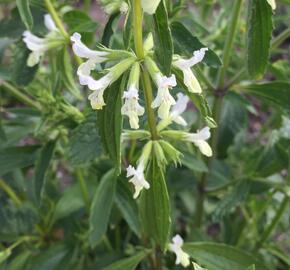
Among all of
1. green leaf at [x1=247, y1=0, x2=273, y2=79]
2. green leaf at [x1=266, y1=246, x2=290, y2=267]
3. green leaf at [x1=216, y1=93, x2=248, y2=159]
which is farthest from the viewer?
green leaf at [x1=216, y1=93, x2=248, y2=159]

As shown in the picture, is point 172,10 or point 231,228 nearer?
point 172,10

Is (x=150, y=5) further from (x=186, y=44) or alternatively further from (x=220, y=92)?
(x=220, y=92)

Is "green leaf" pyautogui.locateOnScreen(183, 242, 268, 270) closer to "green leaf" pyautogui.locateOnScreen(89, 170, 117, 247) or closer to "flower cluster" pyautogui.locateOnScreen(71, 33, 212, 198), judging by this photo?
"green leaf" pyautogui.locateOnScreen(89, 170, 117, 247)

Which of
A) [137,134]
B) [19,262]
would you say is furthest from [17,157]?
[137,134]

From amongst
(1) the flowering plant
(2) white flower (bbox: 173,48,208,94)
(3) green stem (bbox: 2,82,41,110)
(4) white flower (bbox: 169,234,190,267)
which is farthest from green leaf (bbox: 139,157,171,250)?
(3) green stem (bbox: 2,82,41,110)

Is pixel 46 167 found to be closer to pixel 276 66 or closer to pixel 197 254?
pixel 197 254

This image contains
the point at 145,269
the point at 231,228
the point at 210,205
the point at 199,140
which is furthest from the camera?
the point at 210,205

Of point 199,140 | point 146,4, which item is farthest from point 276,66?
point 146,4
